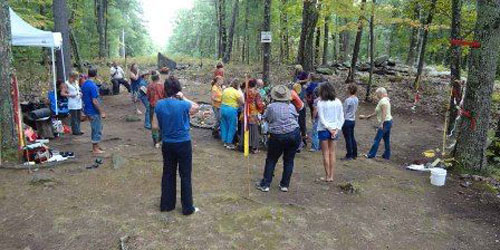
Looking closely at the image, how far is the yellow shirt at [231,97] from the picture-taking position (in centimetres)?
903

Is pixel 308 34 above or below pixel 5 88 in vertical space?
above

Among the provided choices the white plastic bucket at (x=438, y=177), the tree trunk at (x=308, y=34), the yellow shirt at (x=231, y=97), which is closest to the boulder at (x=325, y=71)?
the tree trunk at (x=308, y=34)

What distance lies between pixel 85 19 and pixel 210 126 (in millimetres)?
25913

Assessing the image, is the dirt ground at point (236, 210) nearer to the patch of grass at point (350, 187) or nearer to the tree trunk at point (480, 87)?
the patch of grass at point (350, 187)

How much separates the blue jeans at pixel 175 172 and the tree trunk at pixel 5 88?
379 cm

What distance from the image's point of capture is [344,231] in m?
5.32

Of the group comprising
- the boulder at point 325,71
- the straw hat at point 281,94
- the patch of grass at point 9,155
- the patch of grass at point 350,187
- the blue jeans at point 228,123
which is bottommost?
the patch of grass at point 350,187

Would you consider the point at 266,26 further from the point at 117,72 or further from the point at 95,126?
the point at 117,72

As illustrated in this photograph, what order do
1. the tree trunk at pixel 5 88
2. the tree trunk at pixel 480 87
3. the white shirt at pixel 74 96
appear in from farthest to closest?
the white shirt at pixel 74 96, the tree trunk at pixel 480 87, the tree trunk at pixel 5 88

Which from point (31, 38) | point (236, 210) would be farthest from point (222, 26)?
point (236, 210)

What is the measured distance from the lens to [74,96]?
972 centimetres

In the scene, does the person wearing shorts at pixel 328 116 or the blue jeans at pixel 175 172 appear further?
the person wearing shorts at pixel 328 116

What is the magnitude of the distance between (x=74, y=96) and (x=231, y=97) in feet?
13.4

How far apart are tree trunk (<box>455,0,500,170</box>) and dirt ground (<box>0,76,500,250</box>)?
31.9 inches
